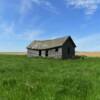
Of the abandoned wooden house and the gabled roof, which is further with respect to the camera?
the gabled roof

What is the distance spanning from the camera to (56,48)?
53469 millimetres

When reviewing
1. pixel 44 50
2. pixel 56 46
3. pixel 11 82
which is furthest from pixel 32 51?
pixel 11 82

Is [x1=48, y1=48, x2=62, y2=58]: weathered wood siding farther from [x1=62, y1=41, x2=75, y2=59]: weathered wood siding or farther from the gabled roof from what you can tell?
the gabled roof

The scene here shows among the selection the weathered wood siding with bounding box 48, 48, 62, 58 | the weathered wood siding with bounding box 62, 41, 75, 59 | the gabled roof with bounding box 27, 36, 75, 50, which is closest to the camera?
the weathered wood siding with bounding box 48, 48, 62, 58

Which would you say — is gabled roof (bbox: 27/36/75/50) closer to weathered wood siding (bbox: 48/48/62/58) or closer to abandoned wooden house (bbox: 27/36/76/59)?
abandoned wooden house (bbox: 27/36/76/59)

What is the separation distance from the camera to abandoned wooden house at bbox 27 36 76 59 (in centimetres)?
5234

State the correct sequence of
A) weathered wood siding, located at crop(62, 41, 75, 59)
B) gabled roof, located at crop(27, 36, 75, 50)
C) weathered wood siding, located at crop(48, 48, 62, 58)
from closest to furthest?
weathered wood siding, located at crop(48, 48, 62, 58) < weathered wood siding, located at crop(62, 41, 75, 59) < gabled roof, located at crop(27, 36, 75, 50)

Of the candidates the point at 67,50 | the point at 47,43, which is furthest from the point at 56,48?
the point at 47,43

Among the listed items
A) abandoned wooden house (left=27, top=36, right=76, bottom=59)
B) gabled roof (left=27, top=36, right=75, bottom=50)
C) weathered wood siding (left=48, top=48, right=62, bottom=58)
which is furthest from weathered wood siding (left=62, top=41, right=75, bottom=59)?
gabled roof (left=27, top=36, right=75, bottom=50)

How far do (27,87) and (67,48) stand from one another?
145 feet

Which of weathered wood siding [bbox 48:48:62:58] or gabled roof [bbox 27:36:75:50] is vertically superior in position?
gabled roof [bbox 27:36:75:50]

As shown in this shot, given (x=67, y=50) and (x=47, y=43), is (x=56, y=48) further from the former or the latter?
(x=47, y=43)

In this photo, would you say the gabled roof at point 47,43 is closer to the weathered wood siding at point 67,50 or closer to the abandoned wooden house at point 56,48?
the abandoned wooden house at point 56,48

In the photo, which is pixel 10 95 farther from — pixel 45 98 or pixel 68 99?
pixel 68 99
